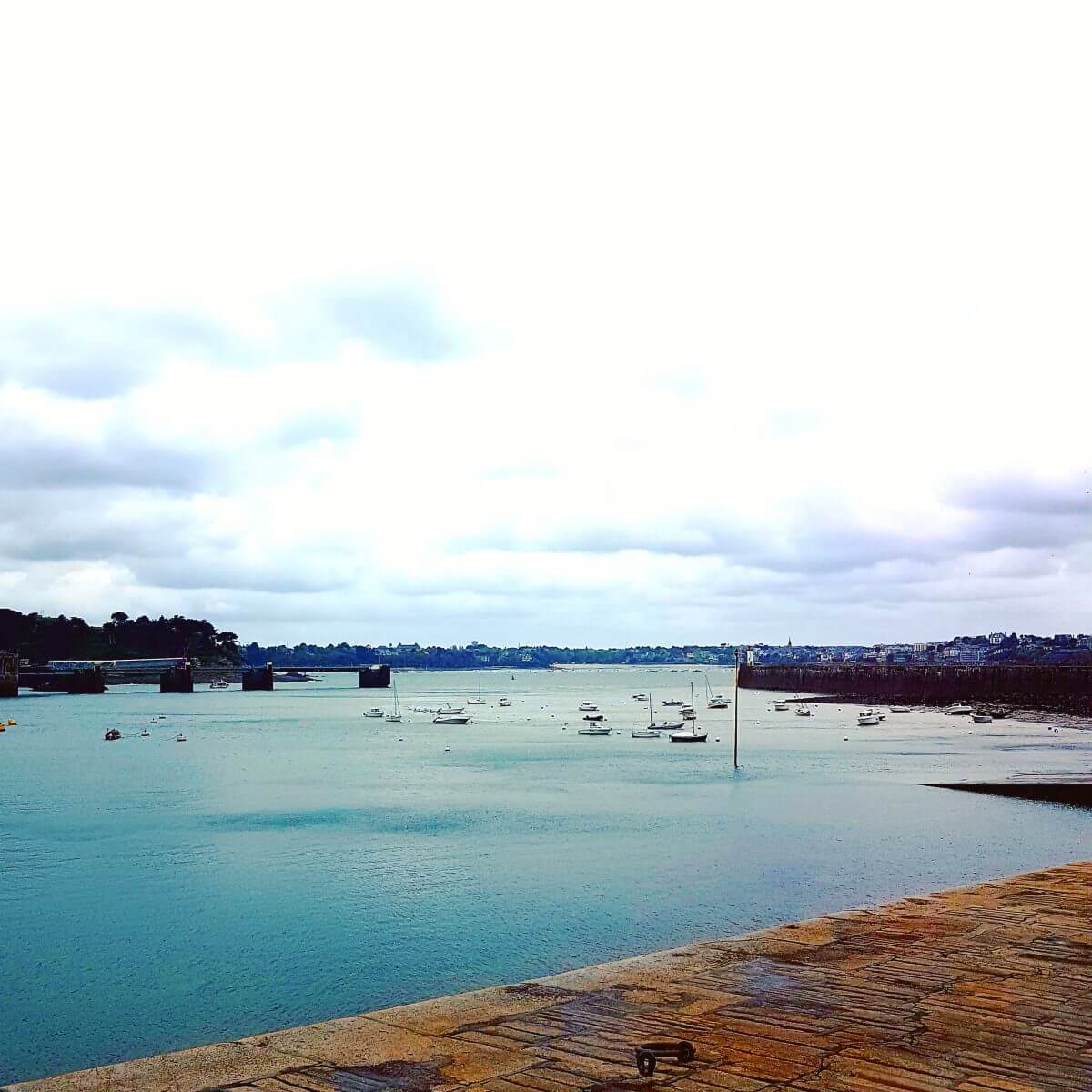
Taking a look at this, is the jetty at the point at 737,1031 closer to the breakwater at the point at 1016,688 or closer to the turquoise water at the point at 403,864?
the turquoise water at the point at 403,864

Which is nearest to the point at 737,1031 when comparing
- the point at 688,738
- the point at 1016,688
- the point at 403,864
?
the point at 403,864

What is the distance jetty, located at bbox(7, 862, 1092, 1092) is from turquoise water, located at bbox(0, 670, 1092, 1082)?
23.1ft

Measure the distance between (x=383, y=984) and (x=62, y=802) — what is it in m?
48.2

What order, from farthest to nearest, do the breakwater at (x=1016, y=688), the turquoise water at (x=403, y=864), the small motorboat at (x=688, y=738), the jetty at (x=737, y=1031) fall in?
the breakwater at (x=1016, y=688), the small motorboat at (x=688, y=738), the turquoise water at (x=403, y=864), the jetty at (x=737, y=1031)

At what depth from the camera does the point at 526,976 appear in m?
25.7

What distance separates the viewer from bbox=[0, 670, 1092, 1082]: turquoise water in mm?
25781

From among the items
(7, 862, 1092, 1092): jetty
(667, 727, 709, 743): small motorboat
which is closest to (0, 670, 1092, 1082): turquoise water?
(7, 862, 1092, 1092): jetty

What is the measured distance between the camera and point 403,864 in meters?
42.6

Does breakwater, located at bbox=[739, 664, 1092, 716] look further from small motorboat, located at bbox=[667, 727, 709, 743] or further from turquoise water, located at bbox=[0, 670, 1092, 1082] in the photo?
turquoise water, located at bbox=[0, 670, 1092, 1082]

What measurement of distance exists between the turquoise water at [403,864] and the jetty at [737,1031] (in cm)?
706

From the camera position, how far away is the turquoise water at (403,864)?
Result: 2578 cm

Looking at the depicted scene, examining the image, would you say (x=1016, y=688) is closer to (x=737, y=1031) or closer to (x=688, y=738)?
(x=688, y=738)

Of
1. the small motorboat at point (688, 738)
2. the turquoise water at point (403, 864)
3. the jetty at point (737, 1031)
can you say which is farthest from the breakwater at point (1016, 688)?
the jetty at point (737, 1031)

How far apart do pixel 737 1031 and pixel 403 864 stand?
95.4ft
